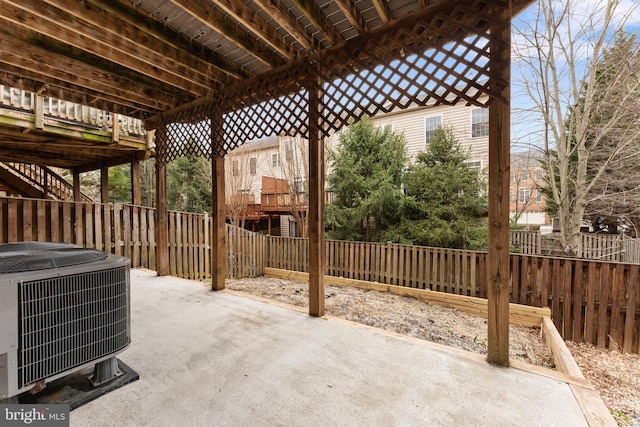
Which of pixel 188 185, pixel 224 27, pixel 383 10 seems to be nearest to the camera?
pixel 383 10

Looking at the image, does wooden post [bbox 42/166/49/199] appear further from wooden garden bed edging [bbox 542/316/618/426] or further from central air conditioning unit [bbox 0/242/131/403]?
wooden garden bed edging [bbox 542/316/618/426]

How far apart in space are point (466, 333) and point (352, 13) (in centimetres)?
404

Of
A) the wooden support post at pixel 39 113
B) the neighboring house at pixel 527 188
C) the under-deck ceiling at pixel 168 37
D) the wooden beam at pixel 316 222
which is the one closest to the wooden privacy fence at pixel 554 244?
the neighboring house at pixel 527 188

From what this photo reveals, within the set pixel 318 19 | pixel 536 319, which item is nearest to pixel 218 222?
pixel 318 19

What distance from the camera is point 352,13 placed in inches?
87.6

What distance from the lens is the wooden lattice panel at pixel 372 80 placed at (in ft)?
6.48

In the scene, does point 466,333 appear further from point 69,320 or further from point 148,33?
point 148,33

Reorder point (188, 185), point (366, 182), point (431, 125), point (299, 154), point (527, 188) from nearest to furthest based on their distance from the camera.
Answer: point (366, 182) → point (299, 154) → point (431, 125) → point (188, 185) → point (527, 188)

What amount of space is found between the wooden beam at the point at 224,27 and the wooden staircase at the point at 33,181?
31.2ft

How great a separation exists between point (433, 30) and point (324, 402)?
2.64 m

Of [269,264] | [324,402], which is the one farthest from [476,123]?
[324,402]

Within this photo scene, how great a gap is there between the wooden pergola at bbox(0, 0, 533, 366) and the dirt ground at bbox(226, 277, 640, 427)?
5.01 feet

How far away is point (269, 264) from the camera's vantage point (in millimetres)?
7844

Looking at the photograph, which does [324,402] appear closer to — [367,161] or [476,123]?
[367,161]
